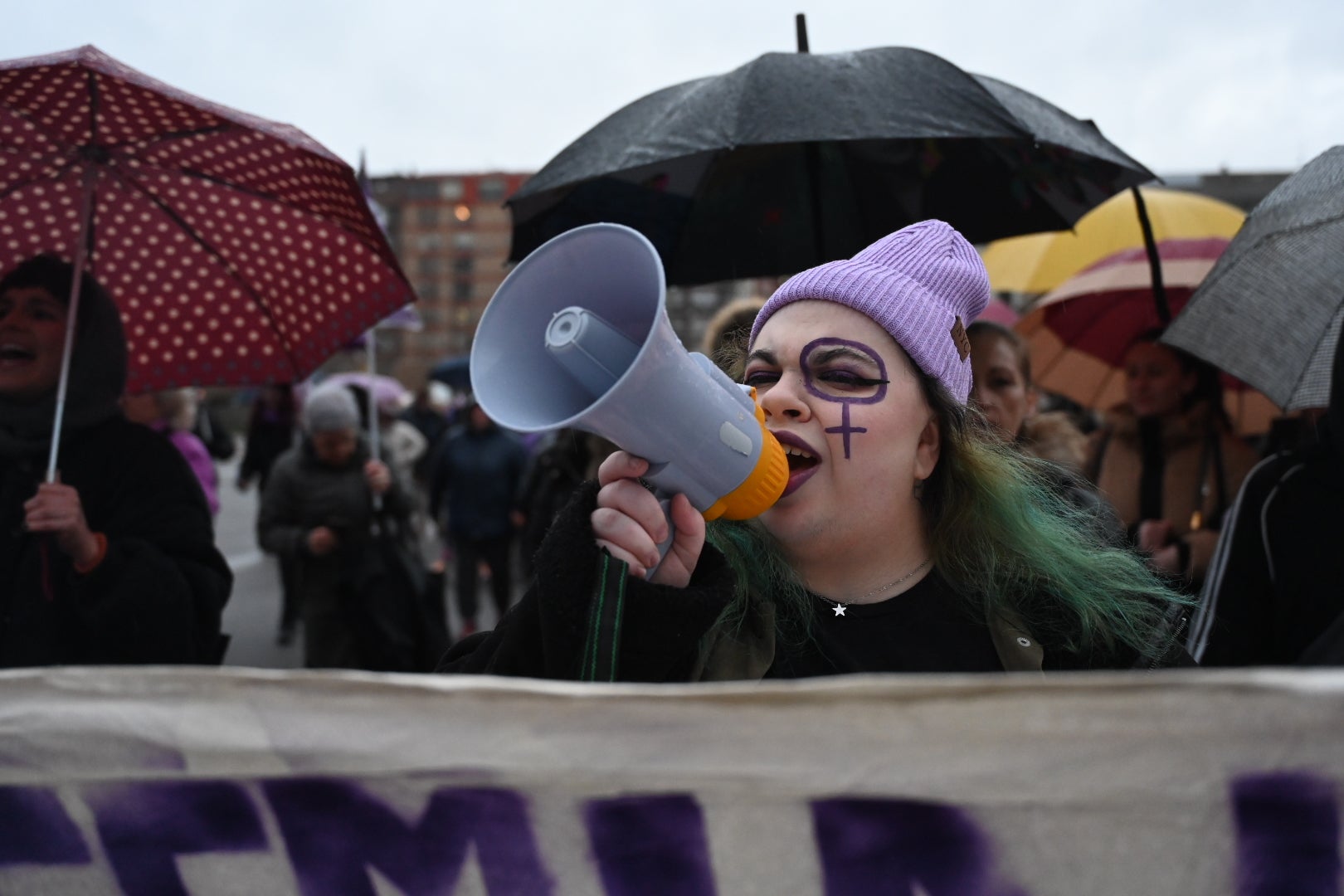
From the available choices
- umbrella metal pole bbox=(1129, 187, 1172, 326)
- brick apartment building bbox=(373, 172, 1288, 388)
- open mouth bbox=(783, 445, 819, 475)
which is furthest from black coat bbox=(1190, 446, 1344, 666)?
brick apartment building bbox=(373, 172, 1288, 388)

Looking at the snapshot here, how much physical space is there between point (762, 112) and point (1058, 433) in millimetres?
1651

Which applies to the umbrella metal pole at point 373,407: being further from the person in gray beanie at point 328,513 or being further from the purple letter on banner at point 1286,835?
the purple letter on banner at point 1286,835

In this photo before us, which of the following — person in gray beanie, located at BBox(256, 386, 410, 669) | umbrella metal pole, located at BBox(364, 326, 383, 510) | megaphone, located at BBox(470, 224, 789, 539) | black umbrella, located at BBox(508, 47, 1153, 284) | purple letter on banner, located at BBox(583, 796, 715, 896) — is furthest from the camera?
person in gray beanie, located at BBox(256, 386, 410, 669)

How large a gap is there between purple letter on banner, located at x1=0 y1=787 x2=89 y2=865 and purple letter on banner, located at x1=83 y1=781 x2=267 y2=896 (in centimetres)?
4

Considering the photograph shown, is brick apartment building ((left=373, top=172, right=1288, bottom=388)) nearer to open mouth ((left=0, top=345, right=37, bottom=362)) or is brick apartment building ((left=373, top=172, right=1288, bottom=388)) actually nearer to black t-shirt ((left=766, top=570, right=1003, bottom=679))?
open mouth ((left=0, top=345, right=37, bottom=362))

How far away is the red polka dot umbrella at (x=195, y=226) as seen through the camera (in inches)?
103

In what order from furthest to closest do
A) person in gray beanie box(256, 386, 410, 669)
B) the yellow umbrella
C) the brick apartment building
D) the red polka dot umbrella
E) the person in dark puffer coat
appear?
1. the brick apartment building
2. person in gray beanie box(256, 386, 410, 669)
3. the yellow umbrella
4. the red polka dot umbrella
5. the person in dark puffer coat

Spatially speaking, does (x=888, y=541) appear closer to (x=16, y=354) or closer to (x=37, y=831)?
(x=37, y=831)

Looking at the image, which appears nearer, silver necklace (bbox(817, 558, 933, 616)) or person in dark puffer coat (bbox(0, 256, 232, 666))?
silver necklace (bbox(817, 558, 933, 616))

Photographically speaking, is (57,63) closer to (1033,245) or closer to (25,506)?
(25,506)

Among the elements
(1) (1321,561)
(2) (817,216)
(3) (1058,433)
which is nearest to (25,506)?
(2) (817,216)

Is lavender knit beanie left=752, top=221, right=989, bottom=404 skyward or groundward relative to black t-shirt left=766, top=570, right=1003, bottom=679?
skyward

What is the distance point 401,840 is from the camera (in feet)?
3.82

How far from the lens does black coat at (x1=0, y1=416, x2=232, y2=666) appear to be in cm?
244
